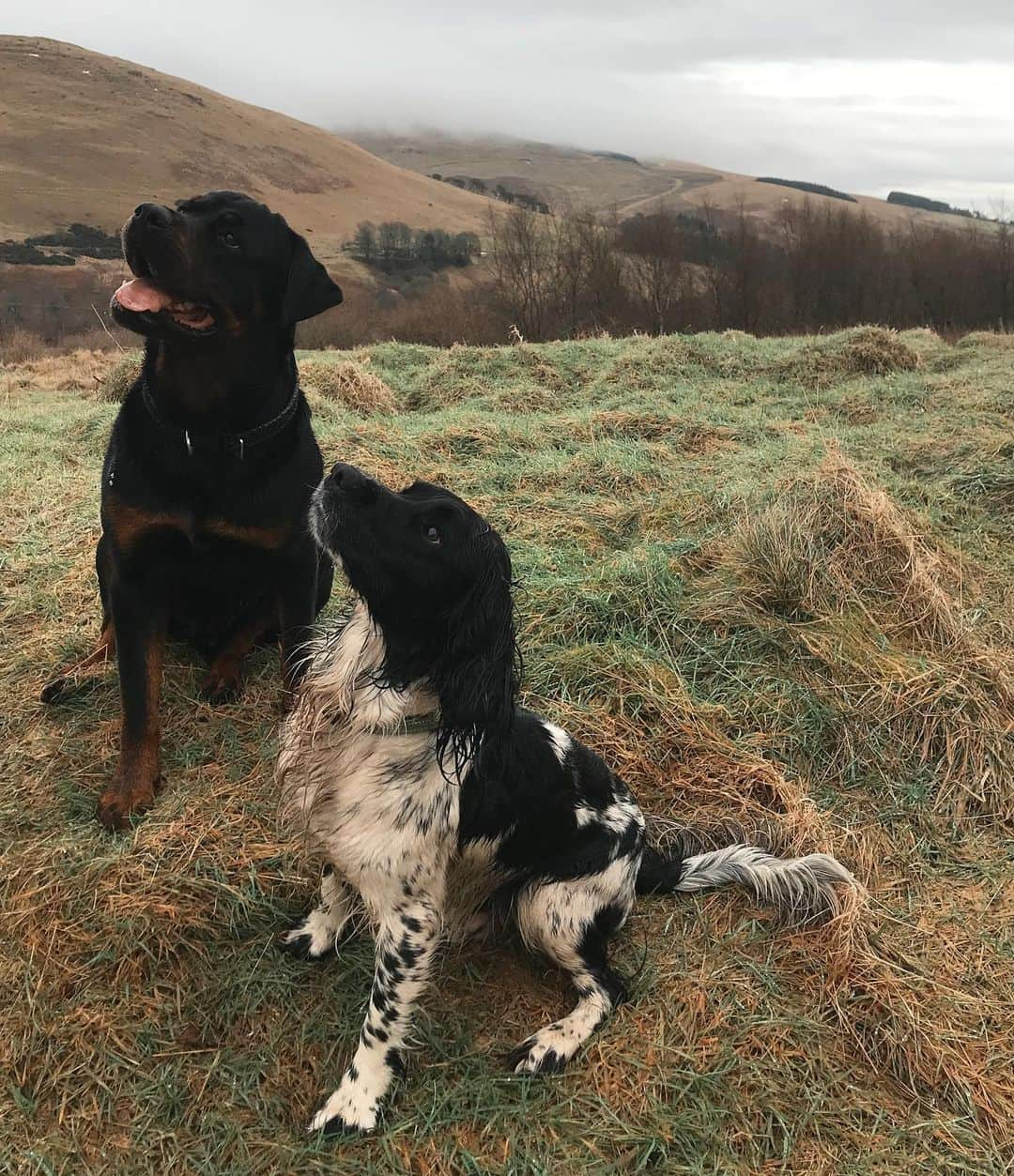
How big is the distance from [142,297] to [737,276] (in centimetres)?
2984

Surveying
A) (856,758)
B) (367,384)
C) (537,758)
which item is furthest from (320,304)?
(367,384)

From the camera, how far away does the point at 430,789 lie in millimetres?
2119

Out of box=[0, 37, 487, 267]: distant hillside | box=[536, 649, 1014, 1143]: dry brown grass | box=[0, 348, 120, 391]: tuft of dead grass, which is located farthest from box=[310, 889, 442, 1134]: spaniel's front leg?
box=[0, 37, 487, 267]: distant hillside

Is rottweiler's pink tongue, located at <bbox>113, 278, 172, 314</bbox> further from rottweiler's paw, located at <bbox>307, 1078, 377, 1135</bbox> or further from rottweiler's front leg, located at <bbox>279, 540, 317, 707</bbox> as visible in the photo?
rottweiler's paw, located at <bbox>307, 1078, 377, 1135</bbox>

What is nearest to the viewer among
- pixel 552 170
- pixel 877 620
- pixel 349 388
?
pixel 877 620

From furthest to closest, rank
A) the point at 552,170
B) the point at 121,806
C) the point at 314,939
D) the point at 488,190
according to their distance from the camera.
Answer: the point at 552,170, the point at 488,190, the point at 121,806, the point at 314,939

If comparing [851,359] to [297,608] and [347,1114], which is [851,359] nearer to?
[297,608]

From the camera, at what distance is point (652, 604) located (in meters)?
4.14

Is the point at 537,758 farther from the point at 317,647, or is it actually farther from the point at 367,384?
the point at 367,384

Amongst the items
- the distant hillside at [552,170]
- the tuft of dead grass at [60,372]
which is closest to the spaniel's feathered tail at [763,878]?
the tuft of dead grass at [60,372]

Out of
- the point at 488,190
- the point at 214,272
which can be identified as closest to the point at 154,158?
the point at 488,190

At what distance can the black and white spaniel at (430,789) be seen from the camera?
2.02m

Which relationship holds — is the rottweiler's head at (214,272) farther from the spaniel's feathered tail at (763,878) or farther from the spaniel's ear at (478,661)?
the spaniel's feathered tail at (763,878)

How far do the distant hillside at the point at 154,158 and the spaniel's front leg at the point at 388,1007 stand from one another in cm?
6550
